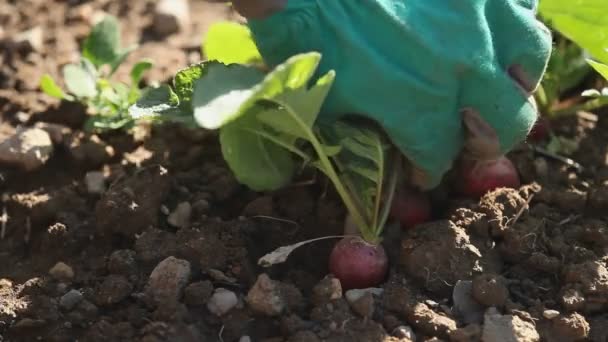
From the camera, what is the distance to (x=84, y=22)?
2.14 metres

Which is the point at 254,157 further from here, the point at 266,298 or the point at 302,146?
the point at 266,298

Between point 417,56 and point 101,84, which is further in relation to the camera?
point 101,84

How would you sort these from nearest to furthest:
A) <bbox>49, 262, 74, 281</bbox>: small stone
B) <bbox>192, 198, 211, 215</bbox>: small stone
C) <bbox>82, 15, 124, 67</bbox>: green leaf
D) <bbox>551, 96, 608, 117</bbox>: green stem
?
<bbox>49, 262, 74, 281</bbox>: small stone → <bbox>192, 198, 211, 215</bbox>: small stone → <bbox>551, 96, 608, 117</bbox>: green stem → <bbox>82, 15, 124, 67</bbox>: green leaf

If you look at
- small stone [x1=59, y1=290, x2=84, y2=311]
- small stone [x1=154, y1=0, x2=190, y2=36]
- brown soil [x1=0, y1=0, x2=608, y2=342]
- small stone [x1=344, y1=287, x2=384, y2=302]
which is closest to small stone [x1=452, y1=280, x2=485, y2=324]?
brown soil [x1=0, y1=0, x2=608, y2=342]

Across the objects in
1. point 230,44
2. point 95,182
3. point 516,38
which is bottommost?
point 95,182

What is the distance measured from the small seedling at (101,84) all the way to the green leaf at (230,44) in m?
0.18

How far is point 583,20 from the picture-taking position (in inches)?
60.3

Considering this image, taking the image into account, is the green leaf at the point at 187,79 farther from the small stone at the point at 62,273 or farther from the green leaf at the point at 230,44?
the small stone at the point at 62,273

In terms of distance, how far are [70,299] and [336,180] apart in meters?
0.44

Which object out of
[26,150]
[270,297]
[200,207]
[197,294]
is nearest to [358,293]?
[270,297]

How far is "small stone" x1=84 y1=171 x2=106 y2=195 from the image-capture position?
64.3 inches

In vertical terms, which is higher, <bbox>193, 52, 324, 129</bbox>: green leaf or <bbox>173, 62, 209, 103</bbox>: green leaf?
<bbox>193, 52, 324, 129</bbox>: green leaf

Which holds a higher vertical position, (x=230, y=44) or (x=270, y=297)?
(x=230, y=44)

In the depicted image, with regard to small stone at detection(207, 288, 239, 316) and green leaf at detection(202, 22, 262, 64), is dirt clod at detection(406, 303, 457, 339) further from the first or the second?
green leaf at detection(202, 22, 262, 64)
